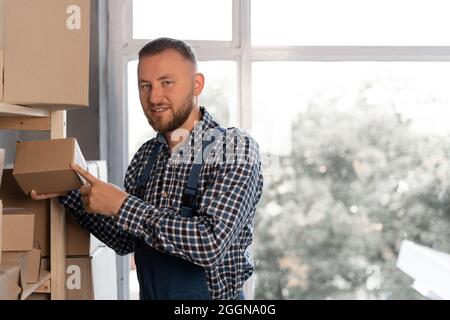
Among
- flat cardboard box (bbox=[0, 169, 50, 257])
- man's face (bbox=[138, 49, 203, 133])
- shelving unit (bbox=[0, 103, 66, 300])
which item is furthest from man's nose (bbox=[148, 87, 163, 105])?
flat cardboard box (bbox=[0, 169, 50, 257])

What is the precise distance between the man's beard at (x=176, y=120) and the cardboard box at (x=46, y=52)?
0.61ft

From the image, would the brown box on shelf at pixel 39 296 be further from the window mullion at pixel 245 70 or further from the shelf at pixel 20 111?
the window mullion at pixel 245 70

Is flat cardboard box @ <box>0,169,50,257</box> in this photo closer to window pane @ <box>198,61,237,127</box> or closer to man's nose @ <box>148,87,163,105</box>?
man's nose @ <box>148,87,163,105</box>

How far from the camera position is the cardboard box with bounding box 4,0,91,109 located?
1.69 metres

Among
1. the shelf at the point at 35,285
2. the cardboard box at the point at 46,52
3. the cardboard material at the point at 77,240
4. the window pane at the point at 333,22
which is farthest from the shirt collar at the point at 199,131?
the window pane at the point at 333,22

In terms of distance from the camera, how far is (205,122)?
1.81 meters

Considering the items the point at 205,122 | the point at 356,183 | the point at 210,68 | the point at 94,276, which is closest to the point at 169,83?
the point at 205,122

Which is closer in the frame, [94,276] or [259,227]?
[94,276]

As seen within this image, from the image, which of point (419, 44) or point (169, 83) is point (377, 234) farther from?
point (169, 83)

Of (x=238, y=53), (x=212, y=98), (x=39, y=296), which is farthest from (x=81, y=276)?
(x=238, y=53)

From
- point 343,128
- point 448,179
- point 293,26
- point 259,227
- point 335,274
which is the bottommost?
point 335,274

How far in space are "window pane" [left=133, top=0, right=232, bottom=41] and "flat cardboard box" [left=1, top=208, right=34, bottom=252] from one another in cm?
151
